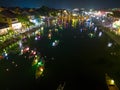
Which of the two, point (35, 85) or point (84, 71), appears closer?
point (35, 85)

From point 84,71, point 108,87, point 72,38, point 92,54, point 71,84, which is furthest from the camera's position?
point 72,38

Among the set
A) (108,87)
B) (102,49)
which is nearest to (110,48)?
(102,49)

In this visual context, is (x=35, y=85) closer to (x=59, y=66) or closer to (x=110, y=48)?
(x=59, y=66)

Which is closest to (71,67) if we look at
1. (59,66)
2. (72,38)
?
(59,66)

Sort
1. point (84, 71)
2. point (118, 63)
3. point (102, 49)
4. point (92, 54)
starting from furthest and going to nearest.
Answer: point (102, 49)
point (92, 54)
point (118, 63)
point (84, 71)

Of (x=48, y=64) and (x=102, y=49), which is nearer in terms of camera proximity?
(x=48, y=64)

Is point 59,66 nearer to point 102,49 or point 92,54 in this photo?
point 92,54

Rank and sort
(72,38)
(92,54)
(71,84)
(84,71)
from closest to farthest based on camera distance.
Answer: (71,84) → (84,71) → (92,54) → (72,38)
